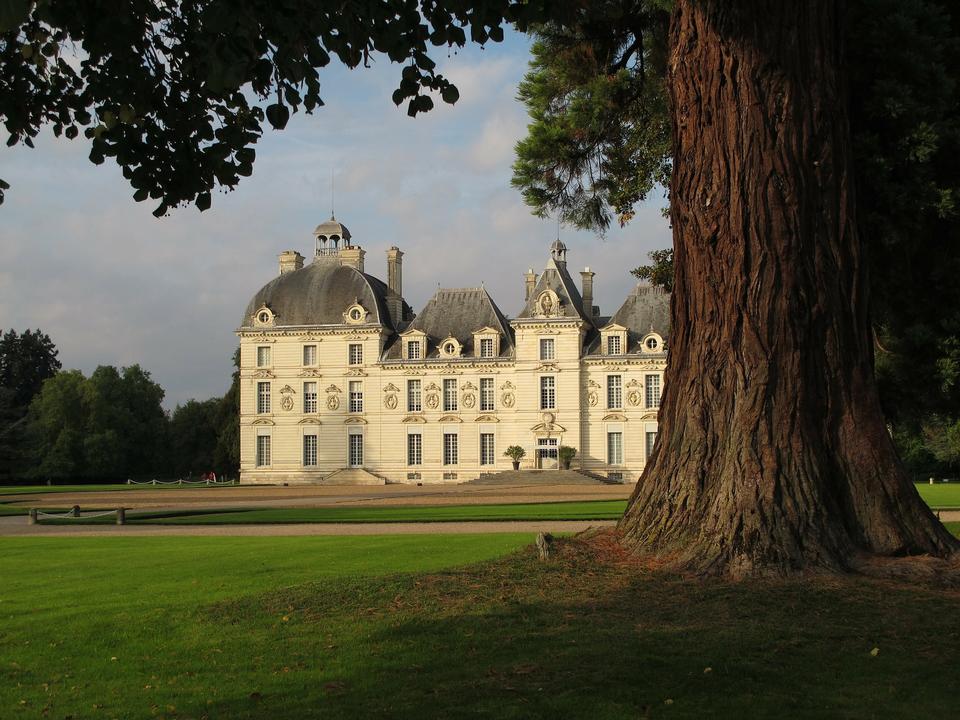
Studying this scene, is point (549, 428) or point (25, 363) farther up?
point (25, 363)

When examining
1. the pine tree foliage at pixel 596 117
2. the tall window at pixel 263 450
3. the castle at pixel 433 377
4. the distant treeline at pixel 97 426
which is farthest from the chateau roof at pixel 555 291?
the pine tree foliage at pixel 596 117

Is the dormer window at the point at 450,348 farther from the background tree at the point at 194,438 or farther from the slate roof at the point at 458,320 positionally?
the background tree at the point at 194,438

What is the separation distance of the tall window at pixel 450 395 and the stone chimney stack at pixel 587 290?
26.9ft

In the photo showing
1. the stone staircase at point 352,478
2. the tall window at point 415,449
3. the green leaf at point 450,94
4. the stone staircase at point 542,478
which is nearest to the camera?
the green leaf at point 450,94

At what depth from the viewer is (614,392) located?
187 feet

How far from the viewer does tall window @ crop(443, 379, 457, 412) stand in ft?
194

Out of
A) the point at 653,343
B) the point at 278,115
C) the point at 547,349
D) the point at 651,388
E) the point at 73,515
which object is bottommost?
the point at 73,515

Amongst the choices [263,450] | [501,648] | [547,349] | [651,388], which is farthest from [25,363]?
[501,648]

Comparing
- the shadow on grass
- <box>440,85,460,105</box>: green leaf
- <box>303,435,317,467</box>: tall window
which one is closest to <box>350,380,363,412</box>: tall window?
<box>303,435,317,467</box>: tall window

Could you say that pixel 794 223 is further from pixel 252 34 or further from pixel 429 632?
pixel 252 34

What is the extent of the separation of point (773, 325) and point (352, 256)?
54915 millimetres

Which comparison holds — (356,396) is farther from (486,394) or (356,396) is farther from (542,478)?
(542,478)

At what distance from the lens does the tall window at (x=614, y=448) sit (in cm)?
5666

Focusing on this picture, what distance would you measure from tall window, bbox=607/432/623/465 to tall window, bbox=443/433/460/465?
26.4 feet
